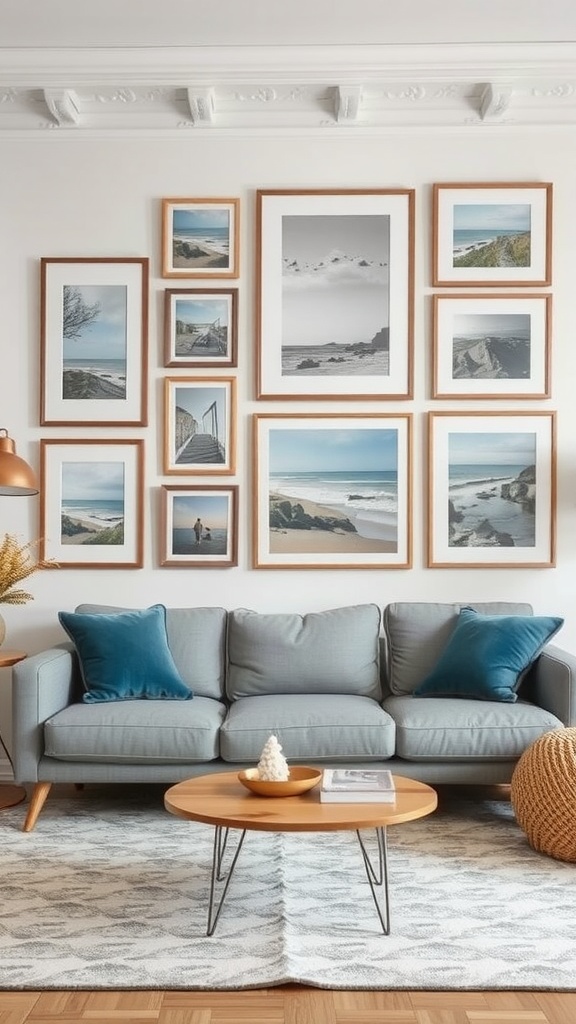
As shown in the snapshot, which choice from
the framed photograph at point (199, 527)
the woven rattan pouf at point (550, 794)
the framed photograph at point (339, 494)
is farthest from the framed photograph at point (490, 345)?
the woven rattan pouf at point (550, 794)

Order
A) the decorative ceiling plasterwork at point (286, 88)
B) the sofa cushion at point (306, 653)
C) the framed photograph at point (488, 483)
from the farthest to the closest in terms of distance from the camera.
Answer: the framed photograph at point (488, 483), the decorative ceiling plasterwork at point (286, 88), the sofa cushion at point (306, 653)

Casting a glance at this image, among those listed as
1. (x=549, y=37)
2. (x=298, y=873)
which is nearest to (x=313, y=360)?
(x=549, y=37)

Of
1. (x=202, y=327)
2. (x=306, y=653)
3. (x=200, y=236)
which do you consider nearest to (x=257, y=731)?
(x=306, y=653)

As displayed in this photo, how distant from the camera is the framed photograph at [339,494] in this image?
16.2 feet

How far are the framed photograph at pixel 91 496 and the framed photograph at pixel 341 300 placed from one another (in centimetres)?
79

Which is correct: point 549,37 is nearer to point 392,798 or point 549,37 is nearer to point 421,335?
point 421,335

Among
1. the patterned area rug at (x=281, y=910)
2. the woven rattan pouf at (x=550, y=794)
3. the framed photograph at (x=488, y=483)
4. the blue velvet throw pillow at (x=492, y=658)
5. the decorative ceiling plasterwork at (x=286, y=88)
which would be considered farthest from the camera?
the framed photograph at (x=488, y=483)

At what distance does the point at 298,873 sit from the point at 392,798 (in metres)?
0.61

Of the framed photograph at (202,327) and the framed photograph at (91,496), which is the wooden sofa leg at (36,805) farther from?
the framed photograph at (202,327)

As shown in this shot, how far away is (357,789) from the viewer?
308cm

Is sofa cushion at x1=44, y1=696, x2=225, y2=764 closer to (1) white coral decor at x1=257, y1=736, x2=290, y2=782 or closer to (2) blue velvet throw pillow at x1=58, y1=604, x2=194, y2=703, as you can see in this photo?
(2) blue velvet throw pillow at x1=58, y1=604, x2=194, y2=703

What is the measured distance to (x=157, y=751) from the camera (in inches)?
157

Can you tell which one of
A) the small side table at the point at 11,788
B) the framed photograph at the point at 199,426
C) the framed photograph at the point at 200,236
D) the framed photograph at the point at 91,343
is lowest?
the small side table at the point at 11,788

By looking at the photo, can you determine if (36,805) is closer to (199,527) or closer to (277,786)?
(277,786)
